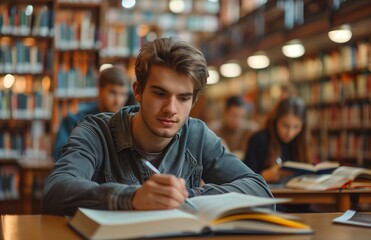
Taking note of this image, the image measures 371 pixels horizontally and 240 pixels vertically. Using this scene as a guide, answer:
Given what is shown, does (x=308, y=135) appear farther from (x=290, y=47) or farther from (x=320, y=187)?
(x=290, y=47)

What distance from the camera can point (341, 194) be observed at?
9.25 ft

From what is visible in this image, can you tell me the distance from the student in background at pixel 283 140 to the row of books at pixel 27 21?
11.2 feet

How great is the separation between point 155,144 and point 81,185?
0.46 m

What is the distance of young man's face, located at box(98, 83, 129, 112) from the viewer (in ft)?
13.5

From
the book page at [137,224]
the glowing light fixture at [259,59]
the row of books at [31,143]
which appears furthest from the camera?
the glowing light fixture at [259,59]

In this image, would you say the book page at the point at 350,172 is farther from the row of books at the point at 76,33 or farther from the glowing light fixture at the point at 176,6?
the glowing light fixture at the point at 176,6

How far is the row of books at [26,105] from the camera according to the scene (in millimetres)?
6672

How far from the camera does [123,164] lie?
6.52 ft

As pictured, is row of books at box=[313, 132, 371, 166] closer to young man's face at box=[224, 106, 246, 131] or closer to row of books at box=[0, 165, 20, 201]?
young man's face at box=[224, 106, 246, 131]

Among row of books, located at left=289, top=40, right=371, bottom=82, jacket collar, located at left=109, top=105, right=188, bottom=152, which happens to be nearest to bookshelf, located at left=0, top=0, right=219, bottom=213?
row of books, located at left=289, top=40, right=371, bottom=82

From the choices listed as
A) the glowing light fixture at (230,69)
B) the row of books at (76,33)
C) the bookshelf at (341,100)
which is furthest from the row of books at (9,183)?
the glowing light fixture at (230,69)

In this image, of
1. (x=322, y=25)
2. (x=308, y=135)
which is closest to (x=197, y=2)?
(x=322, y=25)

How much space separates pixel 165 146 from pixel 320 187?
1.08m

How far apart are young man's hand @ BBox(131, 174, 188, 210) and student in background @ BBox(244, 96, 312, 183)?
101 inches
